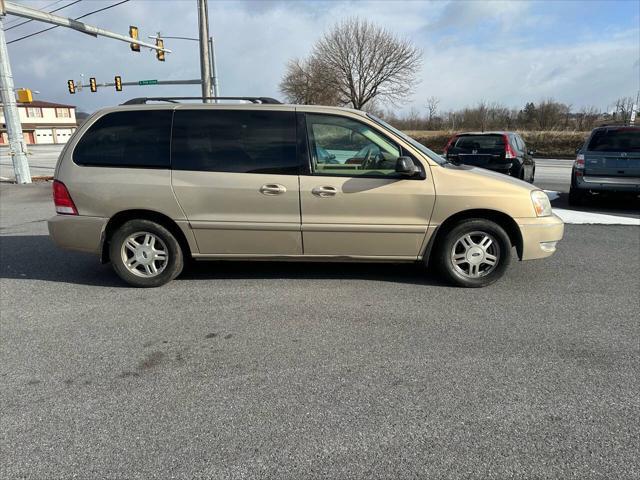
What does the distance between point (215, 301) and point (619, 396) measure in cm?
329

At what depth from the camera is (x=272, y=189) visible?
14.6 ft

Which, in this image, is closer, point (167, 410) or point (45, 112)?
point (167, 410)

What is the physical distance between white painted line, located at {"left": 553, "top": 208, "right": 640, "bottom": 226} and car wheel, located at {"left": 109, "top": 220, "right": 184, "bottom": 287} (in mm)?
6876

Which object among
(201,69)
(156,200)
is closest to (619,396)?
(156,200)

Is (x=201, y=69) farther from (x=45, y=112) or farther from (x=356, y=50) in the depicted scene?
(x=45, y=112)

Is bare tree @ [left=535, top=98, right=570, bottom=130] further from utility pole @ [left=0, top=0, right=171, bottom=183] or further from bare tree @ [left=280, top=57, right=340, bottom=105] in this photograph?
utility pole @ [left=0, top=0, right=171, bottom=183]

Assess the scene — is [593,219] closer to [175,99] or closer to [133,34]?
[175,99]

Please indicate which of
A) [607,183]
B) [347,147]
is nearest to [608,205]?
[607,183]

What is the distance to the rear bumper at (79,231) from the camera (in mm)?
4641

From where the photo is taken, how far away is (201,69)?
66.3 ft

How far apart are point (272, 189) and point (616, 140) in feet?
26.2

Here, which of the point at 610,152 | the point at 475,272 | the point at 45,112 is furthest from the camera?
the point at 45,112

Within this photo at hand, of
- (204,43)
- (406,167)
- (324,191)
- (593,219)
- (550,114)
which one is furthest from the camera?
(550,114)

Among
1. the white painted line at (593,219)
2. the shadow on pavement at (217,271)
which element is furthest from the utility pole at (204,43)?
the white painted line at (593,219)
